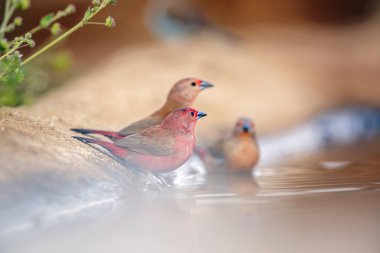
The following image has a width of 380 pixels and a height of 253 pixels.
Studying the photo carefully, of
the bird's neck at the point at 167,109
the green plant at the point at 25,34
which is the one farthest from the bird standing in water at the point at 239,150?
the green plant at the point at 25,34

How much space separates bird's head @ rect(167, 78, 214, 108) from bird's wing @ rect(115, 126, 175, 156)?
1.06m

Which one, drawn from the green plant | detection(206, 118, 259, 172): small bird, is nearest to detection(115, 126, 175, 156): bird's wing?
the green plant

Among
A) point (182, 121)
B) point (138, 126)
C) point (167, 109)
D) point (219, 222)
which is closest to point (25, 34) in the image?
point (182, 121)

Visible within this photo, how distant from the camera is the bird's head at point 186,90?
4992mm

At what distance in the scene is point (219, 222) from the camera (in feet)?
10.1

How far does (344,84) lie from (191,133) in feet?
19.5

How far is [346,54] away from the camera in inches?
420

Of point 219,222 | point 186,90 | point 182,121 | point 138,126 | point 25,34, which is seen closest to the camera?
point 219,222

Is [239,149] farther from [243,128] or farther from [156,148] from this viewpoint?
[156,148]

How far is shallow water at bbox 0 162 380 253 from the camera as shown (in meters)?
2.66

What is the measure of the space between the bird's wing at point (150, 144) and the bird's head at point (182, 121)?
0.07 m

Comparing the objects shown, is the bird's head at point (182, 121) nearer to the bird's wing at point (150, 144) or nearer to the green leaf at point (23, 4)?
the bird's wing at point (150, 144)

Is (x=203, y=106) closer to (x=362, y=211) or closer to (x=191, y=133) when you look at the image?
(x=191, y=133)

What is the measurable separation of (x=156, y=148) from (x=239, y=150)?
1.73 meters
